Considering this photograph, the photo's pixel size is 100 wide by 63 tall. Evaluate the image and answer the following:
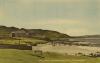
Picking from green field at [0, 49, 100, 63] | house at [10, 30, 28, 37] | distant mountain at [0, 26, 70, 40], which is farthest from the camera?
house at [10, 30, 28, 37]

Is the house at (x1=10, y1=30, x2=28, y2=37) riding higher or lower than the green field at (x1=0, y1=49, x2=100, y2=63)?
higher

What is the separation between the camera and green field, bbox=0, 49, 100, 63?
1309 centimetres

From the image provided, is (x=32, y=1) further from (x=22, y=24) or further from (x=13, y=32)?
(x=13, y=32)

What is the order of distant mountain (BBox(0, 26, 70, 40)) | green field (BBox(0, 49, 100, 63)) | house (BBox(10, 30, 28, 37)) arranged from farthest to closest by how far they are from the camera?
house (BBox(10, 30, 28, 37)), distant mountain (BBox(0, 26, 70, 40)), green field (BBox(0, 49, 100, 63))

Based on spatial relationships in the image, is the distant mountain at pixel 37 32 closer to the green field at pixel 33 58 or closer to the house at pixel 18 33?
the house at pixel 18 33

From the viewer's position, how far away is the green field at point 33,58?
13.1 m

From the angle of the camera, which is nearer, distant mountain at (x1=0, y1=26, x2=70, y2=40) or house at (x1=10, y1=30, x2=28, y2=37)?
distant mountain at (x1=0, y1=26, x2=70, y2=40)

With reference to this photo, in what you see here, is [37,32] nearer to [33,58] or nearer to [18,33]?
[18,33]

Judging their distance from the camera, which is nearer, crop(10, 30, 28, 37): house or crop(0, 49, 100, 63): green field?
crop(0, 49, 100, 63): green field

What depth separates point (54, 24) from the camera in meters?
13.8

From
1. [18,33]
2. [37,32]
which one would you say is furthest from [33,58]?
[18,33]

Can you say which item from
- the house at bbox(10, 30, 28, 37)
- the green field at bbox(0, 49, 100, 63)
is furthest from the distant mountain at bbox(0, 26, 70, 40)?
the green field at bbox(0, 49, 100, 63)

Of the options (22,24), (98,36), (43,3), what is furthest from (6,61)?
(98,36)

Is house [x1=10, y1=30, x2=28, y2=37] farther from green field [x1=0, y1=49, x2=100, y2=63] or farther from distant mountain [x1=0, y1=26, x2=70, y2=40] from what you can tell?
green field [x1=0, y1=49, x2=100, y2=63]
